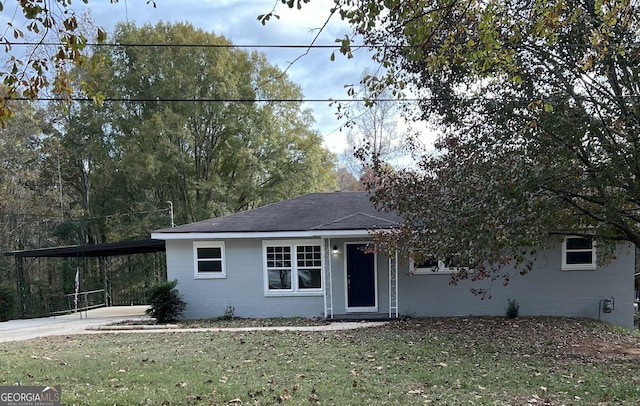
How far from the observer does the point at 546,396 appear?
17.2 ft

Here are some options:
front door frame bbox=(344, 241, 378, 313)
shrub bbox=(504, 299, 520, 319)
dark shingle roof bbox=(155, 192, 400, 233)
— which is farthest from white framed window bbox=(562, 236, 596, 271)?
front door frame bbox=(344, 241, 378, 313)

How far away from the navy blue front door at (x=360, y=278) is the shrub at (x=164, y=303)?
495 cm

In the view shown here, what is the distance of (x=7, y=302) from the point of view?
16.3m

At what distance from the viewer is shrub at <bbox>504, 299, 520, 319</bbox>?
1220 cm

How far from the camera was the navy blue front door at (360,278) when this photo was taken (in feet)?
42.0

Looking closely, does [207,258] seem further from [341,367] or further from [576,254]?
[576,254]

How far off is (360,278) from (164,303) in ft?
18.2

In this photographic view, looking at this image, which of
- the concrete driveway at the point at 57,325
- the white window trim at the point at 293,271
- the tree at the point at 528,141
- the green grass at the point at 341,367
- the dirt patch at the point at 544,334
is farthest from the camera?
the white window trim at the point at 293,271

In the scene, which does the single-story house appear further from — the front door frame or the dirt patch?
the dirt patch

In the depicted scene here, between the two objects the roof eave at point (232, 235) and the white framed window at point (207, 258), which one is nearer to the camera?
the roof eave at point (232, 235)

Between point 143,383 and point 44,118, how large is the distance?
71.2 ft

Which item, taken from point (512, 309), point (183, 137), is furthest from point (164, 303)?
point (183, 137)

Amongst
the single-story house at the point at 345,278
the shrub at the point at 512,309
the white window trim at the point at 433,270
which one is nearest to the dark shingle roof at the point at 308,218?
the single-story house at the point at 345,278

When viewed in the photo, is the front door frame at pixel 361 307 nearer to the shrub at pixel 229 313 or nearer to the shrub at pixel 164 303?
the shrub at pixel 229 313
